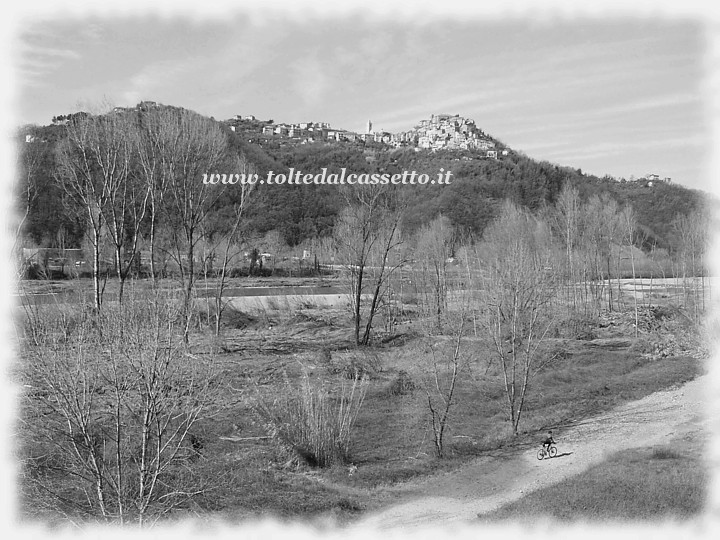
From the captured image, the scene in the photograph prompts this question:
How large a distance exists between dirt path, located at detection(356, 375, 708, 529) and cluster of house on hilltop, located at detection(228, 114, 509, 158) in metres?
93.0

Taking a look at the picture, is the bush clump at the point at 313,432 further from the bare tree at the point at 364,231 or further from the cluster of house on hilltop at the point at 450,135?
the cluster of house on hilltop at the point at 450,135

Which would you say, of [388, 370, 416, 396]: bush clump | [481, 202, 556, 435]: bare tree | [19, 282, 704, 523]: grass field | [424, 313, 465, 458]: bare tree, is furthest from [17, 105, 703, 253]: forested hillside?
[388, 370, 416, 396]: bush clump

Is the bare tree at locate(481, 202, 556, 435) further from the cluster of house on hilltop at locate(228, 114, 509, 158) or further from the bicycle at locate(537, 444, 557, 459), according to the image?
the cluster of house on hilltop at locate(228, 114, 509, 158)

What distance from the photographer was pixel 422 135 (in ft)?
449

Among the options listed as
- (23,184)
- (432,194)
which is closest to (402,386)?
(23,184)

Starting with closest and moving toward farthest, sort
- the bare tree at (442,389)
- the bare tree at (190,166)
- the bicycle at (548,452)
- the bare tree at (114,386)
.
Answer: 1. the bare tree at (114,386)
2. the bicycle at (548,452)
3. the bare tree at (442,389)
4. the bare tree at (190,166)

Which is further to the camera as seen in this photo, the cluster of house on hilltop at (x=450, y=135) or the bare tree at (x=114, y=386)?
the cluster of house on hilltop at (x=450, y=135)

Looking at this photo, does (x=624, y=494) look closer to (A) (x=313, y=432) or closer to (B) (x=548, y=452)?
(B) (x=548, y=452)

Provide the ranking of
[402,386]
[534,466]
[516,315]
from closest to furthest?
1. [534,466]
2. [516,315]
3. [402,386]

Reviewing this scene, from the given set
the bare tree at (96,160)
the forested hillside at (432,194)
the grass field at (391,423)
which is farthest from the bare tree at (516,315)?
the forested hillside at (432,194)

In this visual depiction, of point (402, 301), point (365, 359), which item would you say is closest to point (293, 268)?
point (402, 301)

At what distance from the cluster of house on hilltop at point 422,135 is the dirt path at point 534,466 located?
93.0 meters

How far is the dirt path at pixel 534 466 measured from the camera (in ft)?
26.7

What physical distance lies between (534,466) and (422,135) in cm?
13209
